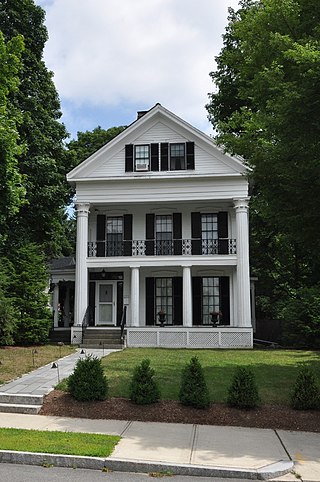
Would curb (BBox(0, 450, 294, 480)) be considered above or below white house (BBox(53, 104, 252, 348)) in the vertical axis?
below

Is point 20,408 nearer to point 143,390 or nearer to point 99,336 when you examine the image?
point 143,390

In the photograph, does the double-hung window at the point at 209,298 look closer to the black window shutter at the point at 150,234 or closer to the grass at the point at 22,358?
the black window shutter at the point at 150,234

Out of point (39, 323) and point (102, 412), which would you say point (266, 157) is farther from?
point (39, 323)

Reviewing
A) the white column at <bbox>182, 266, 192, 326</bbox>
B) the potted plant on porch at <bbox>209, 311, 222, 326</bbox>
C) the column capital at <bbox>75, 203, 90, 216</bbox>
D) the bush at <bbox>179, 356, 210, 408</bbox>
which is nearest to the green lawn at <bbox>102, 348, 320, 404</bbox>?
the bush at <bbox>179, 356, 210, 408</bbox>

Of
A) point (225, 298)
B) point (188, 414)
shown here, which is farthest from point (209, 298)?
point (188, 414)

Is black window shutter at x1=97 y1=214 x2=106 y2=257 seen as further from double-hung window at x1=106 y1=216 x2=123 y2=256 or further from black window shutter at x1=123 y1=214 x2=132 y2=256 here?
black window shutter at x1=123 y1=214 x2=132 y2=256

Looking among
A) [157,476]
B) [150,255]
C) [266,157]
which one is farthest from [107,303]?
[157,476]

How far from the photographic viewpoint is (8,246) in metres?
21.9

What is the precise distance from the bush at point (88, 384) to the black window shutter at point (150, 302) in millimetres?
13176

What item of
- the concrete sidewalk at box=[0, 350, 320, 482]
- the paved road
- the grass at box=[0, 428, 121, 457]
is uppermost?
the grass at box=[0, 428, 121, 457]

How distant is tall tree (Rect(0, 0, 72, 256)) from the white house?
1939 millimetres

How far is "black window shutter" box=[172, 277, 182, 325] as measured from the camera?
2231 centimetres

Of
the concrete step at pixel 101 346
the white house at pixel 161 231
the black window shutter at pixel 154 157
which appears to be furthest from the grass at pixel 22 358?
the black window shutter at pixel 154 157

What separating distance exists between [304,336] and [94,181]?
1155 centimetres
